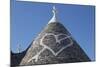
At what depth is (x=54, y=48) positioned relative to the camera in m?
2.63

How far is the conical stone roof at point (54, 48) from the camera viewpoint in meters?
2.55

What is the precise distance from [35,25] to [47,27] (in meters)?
0.16

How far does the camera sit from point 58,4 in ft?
8.73

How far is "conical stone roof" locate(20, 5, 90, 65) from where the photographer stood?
8.37 feet

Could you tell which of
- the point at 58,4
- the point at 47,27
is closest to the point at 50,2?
the point at 58,4

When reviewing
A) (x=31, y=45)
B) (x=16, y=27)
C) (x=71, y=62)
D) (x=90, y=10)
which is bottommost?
(x=71, y=62)

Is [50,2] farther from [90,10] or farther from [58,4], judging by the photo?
[90,10]
